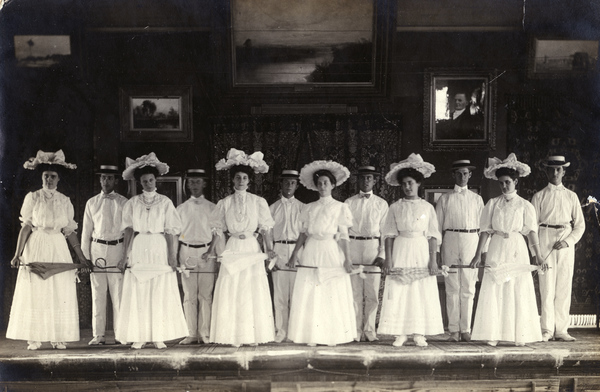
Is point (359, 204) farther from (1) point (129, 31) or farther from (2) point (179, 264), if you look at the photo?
(1) point (129, 31)

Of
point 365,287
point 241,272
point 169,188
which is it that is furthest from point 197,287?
point 365,287

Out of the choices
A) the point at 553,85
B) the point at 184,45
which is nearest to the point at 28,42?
the point at 184,45

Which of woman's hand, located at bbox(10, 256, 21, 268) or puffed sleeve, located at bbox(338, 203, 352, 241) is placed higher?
puffed sleeve, located at bbox(338, 203, 352, 241)

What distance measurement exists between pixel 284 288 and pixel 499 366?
2.28m

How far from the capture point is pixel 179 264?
5.96 m

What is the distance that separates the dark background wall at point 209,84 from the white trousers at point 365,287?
3.63 feet

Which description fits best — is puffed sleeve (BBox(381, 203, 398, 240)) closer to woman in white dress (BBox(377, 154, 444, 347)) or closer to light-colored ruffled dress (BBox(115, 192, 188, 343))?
woman in white dress (BBox(377, 154, 444, 347))

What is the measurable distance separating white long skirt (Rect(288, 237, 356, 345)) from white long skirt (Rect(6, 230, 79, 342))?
2.38 m

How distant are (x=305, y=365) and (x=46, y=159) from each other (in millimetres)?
3417

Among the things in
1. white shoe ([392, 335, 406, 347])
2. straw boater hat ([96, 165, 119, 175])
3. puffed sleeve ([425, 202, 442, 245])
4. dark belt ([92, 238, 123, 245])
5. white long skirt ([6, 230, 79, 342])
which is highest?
straw boater hat ([96, 165, 119, 175])

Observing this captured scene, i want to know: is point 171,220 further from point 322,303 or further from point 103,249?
point 322,303

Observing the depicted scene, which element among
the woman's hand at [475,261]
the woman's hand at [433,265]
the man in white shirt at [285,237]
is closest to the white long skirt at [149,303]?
the man in white shirt at [285,237]

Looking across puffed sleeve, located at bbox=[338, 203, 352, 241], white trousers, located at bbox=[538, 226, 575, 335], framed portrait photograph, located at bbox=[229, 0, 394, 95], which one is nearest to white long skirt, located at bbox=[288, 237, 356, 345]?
puffed sleeve, located at bbox=[338, 203, 352, 241]

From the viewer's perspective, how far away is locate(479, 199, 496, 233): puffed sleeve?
578 cm
